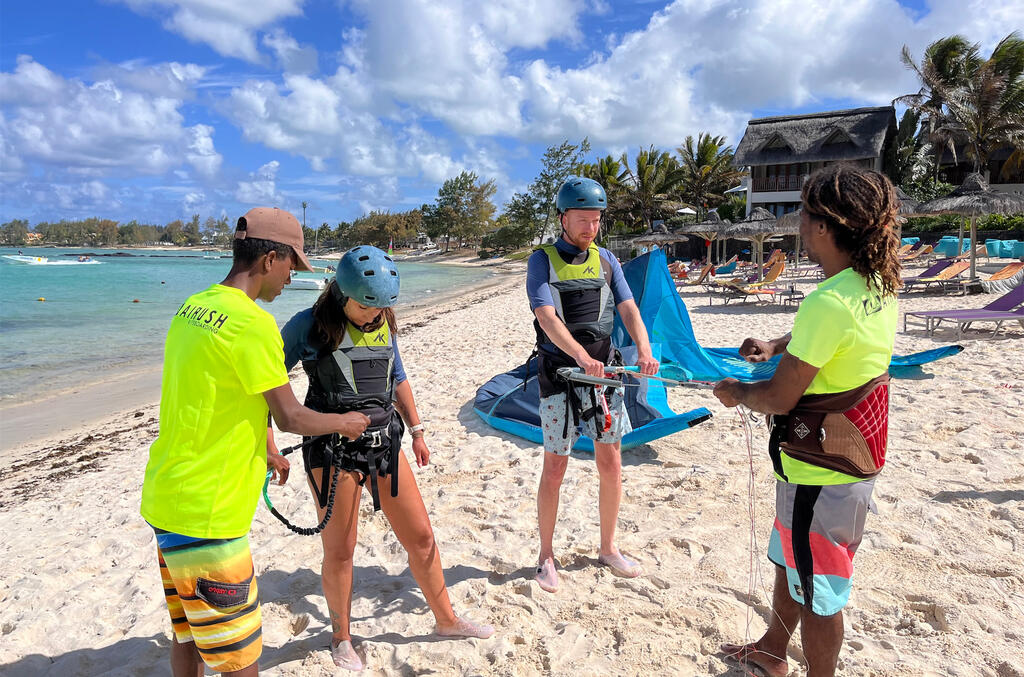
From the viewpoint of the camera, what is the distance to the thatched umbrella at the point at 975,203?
1547cm

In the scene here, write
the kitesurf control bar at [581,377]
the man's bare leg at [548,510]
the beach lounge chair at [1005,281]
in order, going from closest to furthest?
the kitesurf control bar at [581,377]
the man's bare leg at [548,510]
the beach lounge chair at [1005,281]

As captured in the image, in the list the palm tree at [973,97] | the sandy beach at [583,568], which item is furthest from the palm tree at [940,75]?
the sandy beach at [583,568]

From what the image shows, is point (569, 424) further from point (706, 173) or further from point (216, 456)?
point (706, 173)

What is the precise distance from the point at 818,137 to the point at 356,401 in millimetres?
40488

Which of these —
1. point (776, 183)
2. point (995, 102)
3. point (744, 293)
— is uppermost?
point (995, 102)

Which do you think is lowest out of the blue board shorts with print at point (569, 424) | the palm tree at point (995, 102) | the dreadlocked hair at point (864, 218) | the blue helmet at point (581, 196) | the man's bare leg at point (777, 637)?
the man's bare leg at point (777, 637)

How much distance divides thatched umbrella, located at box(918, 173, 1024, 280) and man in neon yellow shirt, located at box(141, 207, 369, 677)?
18.5 metres

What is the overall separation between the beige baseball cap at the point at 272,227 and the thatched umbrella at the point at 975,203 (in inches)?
719

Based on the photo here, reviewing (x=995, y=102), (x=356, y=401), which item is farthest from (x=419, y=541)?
(x=995, y=102)

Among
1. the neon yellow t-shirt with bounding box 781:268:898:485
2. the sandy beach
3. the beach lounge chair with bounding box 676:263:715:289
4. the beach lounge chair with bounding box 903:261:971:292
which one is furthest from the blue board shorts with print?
the beach lounge chair with bounding box 676:263:715:289

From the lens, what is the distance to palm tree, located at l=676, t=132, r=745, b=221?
1683 inches

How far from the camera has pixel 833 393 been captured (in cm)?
197

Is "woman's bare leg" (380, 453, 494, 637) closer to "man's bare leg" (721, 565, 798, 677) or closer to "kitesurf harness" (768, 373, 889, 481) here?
"man's bare leg" (721, 565, 798, 677)

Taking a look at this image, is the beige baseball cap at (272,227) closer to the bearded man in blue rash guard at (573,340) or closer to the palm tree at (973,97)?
the bearded man in blue rash guard at (573,340)
